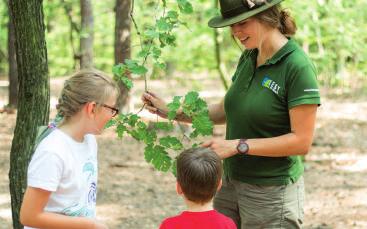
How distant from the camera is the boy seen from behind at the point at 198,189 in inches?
89.4

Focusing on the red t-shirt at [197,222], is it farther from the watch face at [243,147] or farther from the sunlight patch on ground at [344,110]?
the sunlight patch on ground at [344,110]

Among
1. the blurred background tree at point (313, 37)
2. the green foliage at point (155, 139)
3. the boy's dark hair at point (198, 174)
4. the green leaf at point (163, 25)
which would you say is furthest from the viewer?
the blurred background tree at point (313, 37)

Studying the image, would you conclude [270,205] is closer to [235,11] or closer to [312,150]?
[235,11]

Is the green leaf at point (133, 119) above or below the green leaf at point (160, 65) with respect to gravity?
below

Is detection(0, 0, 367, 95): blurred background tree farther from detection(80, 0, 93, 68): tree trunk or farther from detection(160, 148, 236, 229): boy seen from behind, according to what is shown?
Answer: detection(160, 148, 236, 229): boy seen from behind

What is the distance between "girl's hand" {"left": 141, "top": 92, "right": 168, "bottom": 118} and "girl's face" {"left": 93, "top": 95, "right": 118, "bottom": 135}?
2.54 ft

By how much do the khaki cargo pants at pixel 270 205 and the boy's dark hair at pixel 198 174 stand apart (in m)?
0.54

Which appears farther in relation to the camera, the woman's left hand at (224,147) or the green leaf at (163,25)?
the green leaf at (163,25)

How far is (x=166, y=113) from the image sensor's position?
123 inches

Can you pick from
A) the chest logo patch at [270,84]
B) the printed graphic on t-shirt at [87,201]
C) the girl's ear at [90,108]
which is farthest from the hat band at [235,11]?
the printed graphic on t-shirt at [87,201]

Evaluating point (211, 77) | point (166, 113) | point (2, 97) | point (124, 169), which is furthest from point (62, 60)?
point (166, 113)

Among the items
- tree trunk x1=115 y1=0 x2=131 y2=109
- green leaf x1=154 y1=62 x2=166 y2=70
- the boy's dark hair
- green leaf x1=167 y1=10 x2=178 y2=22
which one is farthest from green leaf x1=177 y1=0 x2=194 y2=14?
tree trunk x1=115 y1=0 x2=131 y2=109

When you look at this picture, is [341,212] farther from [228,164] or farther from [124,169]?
[228,164]

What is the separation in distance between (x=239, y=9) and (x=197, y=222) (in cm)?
103
